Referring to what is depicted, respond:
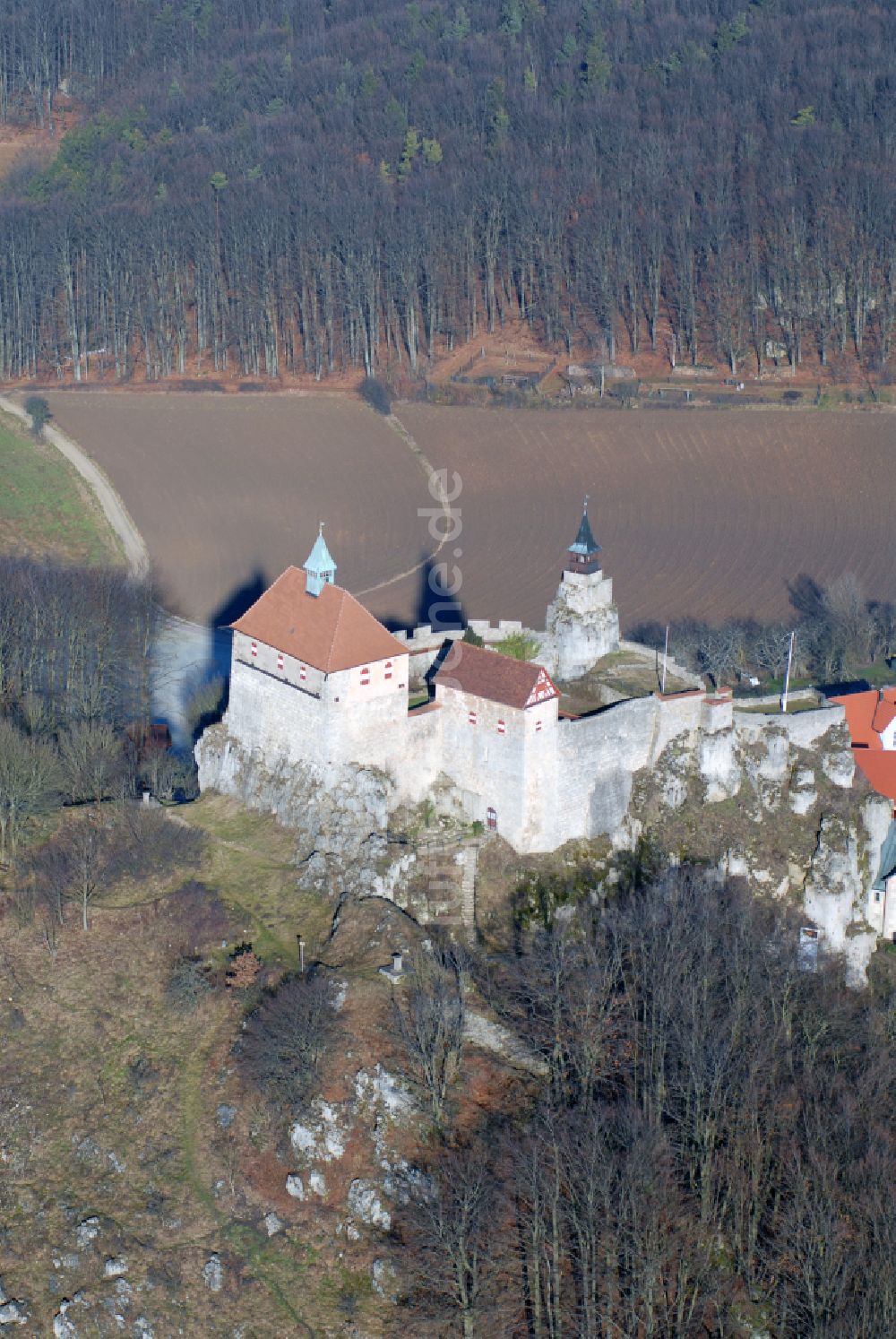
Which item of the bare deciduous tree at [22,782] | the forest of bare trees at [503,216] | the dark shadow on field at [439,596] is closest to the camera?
the bare deciduous tree at [22,782]

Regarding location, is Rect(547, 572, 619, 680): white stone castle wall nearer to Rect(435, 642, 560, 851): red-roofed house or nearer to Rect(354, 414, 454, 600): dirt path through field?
Rect(435, 642, 560, 851): red-roofed house

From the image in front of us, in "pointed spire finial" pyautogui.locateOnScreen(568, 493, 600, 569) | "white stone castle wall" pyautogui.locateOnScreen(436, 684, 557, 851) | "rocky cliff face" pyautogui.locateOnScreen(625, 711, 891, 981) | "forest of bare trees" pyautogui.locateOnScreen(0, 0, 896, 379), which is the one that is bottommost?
"rocky cliff face" pyautogui.locateOnScreen(625, 711, 891, 981)

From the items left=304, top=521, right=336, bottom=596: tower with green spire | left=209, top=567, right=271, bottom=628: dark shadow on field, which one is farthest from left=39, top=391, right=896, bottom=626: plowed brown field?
left=304, top=521, right=336, bottom=596: tower with green spire

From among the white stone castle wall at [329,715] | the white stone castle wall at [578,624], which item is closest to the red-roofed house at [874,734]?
the white stone castle wall at [578,624]

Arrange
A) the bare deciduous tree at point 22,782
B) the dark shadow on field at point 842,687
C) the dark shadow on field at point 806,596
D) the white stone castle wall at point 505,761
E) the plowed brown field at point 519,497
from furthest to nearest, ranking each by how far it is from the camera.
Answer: the plowed brown field at point 519,497, the dark shadow on field at point 806,596, the dark shadow on field at point 842,687, the bare deciduous tree at point 22,782, the white stone castle wall at point 505,761

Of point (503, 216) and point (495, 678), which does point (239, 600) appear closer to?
point (495, 678)

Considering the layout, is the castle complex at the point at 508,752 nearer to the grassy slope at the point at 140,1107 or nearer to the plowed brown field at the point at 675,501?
the grassy slope at the point at 140,1107
